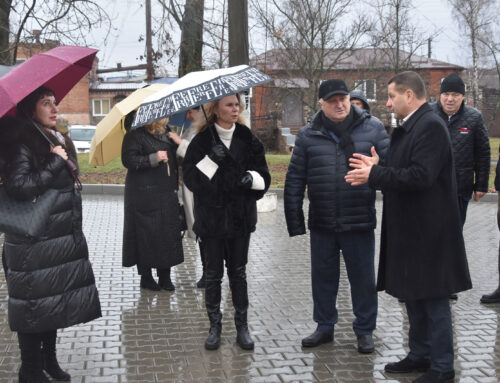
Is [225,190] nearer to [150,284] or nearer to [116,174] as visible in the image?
[150,284]

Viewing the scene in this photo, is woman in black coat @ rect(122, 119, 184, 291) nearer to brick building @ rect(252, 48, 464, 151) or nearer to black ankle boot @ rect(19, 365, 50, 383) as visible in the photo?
black ankle boot @ rect(19, 365, 50, 383)

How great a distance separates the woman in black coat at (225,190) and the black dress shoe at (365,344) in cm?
82

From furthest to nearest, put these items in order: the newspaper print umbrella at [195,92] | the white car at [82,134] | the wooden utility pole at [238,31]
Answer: the white car at [82,134], the wooden utility pole at [238,31], the newspaper print umbrella at [195,92]

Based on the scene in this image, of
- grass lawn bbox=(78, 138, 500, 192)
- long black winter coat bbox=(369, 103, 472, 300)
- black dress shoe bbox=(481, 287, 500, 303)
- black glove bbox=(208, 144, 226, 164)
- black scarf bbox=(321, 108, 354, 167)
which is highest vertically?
black scarf bbox=(321, 108, 354, 167)

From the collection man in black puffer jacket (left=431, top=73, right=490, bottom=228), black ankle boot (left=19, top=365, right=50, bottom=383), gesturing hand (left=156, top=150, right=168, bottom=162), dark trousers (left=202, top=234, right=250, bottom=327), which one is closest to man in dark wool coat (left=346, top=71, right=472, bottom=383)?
dark trousers (left=202, top=234, right=250, bottom=327)

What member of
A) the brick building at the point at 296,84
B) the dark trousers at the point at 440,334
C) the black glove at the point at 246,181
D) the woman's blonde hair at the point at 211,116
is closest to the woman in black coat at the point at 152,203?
the woman's blonde hair at the point at 211,116

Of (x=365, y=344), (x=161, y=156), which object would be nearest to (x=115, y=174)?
(x=161, y=156)

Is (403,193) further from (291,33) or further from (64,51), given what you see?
(291,33)

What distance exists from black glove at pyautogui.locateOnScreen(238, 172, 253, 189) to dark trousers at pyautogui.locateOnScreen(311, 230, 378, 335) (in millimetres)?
663

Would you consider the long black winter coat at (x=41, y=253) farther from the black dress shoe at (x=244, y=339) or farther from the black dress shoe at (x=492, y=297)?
the black dress shoe at (x=492, y=297)

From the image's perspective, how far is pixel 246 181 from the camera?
5.12 meters

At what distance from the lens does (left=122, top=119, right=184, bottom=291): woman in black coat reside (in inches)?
276

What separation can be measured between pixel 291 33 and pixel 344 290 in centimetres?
1428

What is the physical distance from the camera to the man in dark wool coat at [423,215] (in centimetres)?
436
